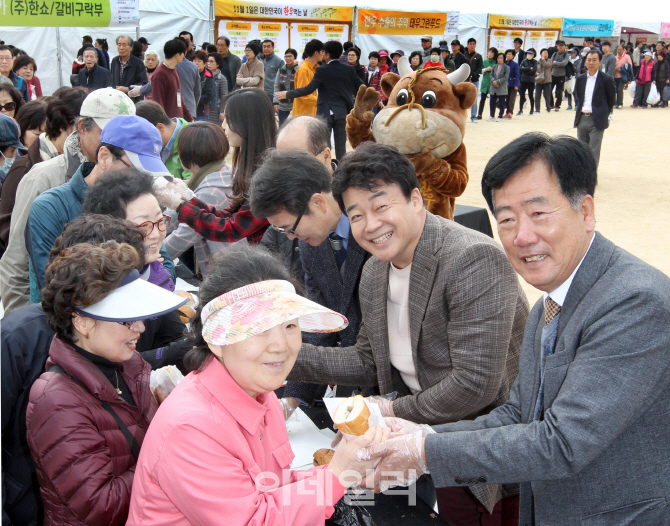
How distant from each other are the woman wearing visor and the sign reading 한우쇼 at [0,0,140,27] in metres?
6.94

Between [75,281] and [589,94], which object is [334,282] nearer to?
[75,281]

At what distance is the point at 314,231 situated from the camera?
2562mm

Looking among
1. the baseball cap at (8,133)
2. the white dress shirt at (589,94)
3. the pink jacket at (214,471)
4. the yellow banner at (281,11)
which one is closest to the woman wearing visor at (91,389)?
the pink jacket at (214,471)

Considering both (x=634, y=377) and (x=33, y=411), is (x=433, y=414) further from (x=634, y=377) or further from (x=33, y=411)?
(x=33, y=411)

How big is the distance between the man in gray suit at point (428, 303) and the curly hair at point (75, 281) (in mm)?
867

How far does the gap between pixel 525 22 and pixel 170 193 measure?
849 inches

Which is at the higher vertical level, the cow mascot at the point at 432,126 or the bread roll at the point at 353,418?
the cow mascot at the point at 432,126

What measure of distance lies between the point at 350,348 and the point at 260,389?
0.97 m

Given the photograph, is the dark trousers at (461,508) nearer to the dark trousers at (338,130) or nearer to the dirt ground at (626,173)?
the dirt ground at (626,173)

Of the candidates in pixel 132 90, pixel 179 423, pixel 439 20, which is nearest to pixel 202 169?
pixel 179 423

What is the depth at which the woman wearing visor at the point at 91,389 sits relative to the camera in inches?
58.6

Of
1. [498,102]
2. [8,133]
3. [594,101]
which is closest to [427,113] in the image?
[8,133]

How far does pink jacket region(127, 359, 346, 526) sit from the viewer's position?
1320 millimetres

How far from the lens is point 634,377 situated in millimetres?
1368
